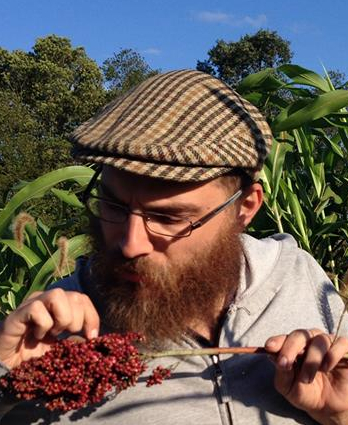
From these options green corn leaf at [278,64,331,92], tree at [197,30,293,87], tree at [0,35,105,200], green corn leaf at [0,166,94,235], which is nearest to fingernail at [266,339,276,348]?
green corn leaf at [0,166,94,235]

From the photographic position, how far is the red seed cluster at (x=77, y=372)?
1171mm

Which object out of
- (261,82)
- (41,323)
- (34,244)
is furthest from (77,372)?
(34,244)

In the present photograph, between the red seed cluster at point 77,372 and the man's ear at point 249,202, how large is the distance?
0.60 meters

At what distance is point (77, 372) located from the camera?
3.83 feet

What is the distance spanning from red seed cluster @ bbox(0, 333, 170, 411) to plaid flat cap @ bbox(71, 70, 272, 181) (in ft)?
1.32

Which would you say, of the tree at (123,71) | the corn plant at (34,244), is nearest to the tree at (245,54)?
the tree at (123,71)

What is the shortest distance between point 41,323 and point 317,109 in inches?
61.2

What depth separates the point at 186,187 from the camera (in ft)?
4.92

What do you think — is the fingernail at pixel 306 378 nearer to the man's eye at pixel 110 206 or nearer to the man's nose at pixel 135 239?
Result: the man's nose at pixel 135 239

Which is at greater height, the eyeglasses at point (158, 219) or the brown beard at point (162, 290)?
the eyeglasses at point (158, 219)

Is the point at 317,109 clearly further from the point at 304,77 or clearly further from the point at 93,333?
the point at 93,333

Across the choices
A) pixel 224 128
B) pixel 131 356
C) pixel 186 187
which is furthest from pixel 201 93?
pixel 131 356

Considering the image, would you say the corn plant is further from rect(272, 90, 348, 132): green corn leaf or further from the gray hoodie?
rect(272, 90, 348, 132): green corn leaf

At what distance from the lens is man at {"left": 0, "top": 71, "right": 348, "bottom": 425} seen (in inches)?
56.9
